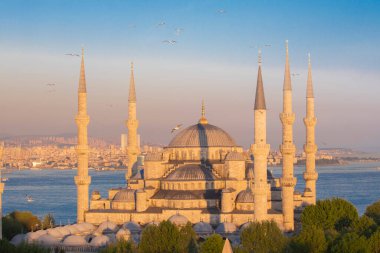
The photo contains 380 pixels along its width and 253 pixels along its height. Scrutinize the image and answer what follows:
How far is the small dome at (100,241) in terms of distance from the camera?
37094 mm

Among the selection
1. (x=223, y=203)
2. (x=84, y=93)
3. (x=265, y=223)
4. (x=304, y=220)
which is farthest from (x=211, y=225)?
(x=84, y=93)

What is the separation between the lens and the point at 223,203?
4088 cm

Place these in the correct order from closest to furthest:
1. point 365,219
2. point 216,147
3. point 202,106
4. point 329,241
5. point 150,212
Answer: point 329,241, point 365,219, point 150,212, point 216,147, point 202,106

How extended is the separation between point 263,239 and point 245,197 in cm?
950

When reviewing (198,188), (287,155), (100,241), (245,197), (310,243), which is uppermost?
(287,155)

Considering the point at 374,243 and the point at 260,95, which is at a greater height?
the point at 260,95

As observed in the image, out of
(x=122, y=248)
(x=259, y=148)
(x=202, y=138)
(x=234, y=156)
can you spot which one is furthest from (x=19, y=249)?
(x=202, y=138)

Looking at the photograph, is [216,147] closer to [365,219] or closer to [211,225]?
[211,225]

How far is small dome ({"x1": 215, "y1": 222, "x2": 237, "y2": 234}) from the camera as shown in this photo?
3875cm

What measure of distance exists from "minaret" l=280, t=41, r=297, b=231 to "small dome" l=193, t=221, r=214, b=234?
12.1 feet

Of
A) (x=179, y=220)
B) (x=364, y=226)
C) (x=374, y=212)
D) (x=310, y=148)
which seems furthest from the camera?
(x=310, y=148)

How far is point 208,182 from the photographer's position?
43344 mm

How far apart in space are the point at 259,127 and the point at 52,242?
35.3 ft

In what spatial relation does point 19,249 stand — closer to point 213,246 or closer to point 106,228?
point 213,246
